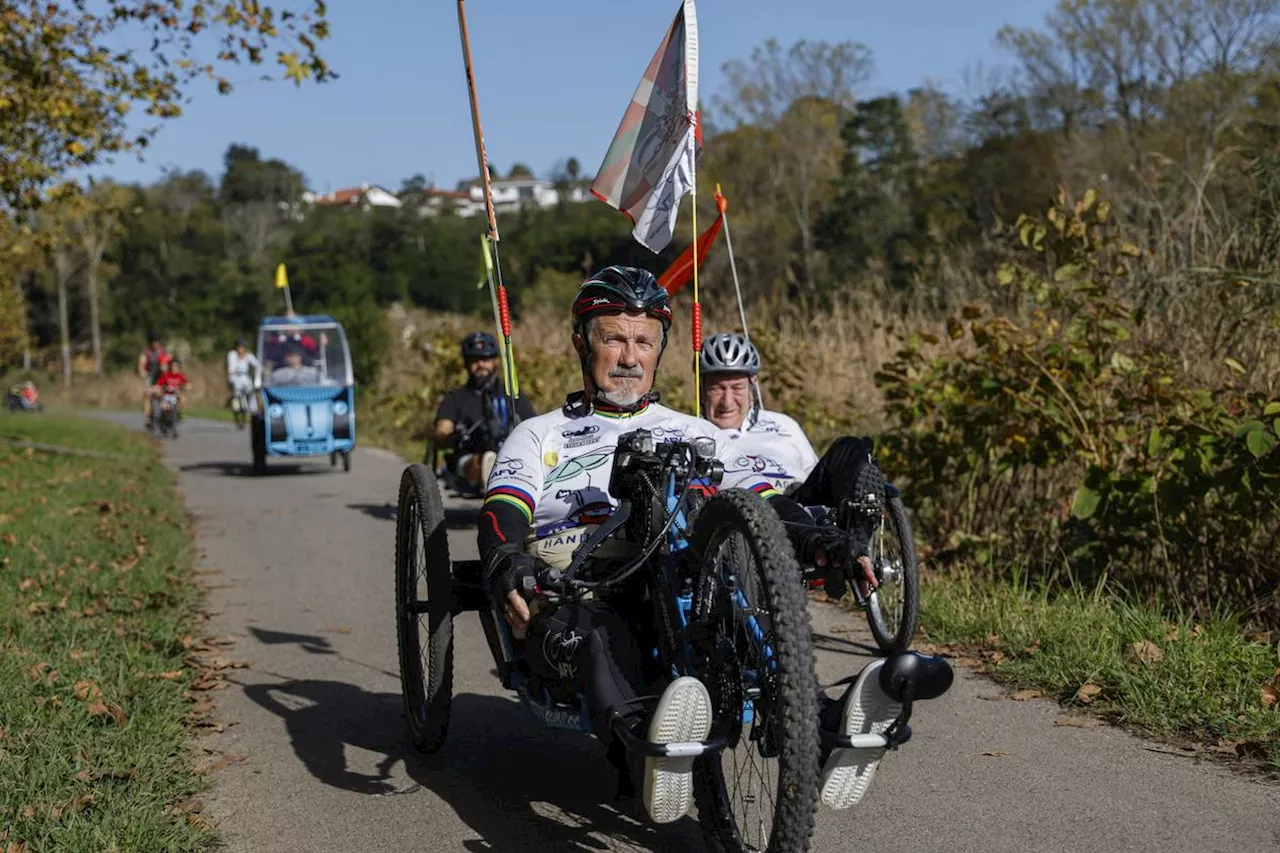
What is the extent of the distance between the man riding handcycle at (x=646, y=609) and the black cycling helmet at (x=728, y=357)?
234 cm

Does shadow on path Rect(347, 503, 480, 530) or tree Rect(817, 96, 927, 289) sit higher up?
tree Rect(817, 96, 927, 289)

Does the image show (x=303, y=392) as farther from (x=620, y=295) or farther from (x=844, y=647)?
(x=620, y=295)

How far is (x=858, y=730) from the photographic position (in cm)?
319

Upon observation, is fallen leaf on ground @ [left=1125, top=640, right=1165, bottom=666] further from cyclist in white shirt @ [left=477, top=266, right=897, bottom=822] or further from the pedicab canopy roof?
the pedicab canopy roof

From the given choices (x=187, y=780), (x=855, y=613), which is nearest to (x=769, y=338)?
(x=855, y=613)

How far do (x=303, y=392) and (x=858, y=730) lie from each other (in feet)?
46.8

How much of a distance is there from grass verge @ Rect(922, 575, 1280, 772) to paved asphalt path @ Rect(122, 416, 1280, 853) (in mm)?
187

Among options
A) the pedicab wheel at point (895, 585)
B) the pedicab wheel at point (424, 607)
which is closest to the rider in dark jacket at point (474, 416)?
the pedicab wheel at point (895, 585)

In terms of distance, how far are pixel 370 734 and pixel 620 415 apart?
6.05 feet

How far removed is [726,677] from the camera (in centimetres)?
338

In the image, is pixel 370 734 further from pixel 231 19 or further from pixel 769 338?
pixel 231 19

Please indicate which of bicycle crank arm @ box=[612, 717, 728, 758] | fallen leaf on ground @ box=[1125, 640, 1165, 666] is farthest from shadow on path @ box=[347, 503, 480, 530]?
bicycle crank arm @ box=[612, 717, 728, 758]

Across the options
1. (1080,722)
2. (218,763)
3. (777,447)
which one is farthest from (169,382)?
(1080,722)

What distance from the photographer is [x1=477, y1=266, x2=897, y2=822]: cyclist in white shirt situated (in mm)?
3775
